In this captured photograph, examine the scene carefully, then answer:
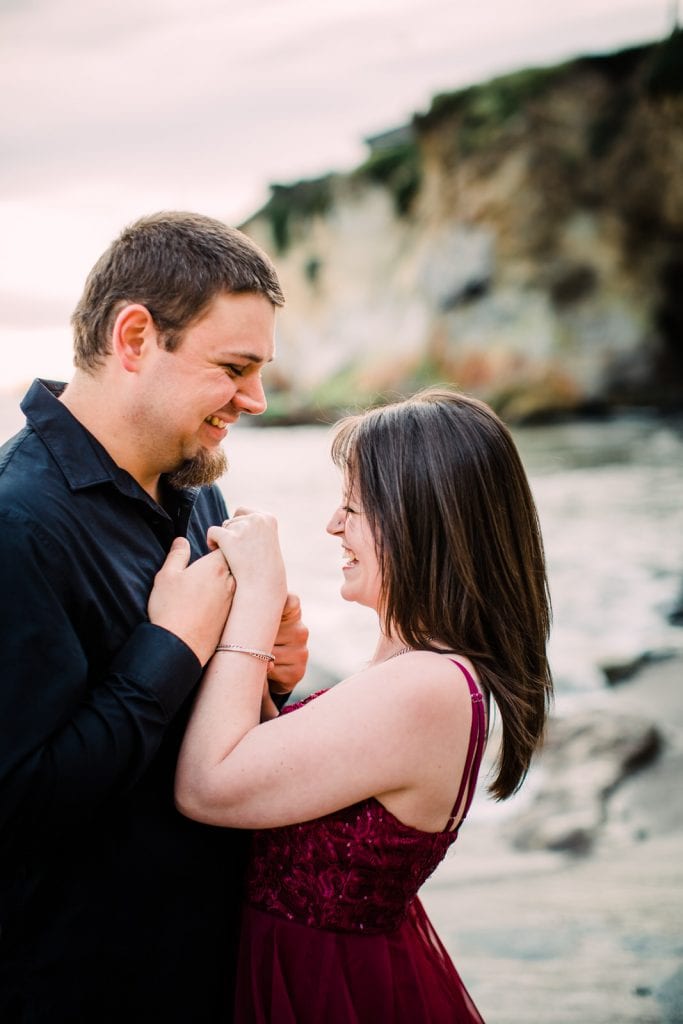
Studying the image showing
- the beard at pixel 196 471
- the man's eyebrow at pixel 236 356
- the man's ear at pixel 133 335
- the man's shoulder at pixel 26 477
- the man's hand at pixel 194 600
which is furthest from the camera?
the beard at pixel 196 471

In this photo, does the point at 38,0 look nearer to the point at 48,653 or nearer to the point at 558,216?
the point at 48,653

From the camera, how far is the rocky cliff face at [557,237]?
22969 mm

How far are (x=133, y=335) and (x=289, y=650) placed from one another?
88 centimetres

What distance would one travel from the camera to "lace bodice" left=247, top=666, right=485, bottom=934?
1980mm

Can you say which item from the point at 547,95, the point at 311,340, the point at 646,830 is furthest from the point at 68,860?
the point at 311,340

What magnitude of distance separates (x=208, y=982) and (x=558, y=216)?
2551cm

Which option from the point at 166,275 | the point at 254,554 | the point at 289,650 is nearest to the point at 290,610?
the point at 289,650

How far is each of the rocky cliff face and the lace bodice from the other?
904 inches

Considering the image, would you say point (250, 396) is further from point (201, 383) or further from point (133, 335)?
point (133, 335)

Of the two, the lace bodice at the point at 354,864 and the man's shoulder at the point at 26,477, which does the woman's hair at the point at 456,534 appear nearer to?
the lace bodice at the point at 354,864

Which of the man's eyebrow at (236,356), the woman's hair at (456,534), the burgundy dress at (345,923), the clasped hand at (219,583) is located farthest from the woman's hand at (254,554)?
the burgundy dress at (345,923)

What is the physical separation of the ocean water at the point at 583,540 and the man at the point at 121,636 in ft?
1.81

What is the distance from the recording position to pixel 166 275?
2057 millimetres

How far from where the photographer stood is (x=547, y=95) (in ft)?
82.7
